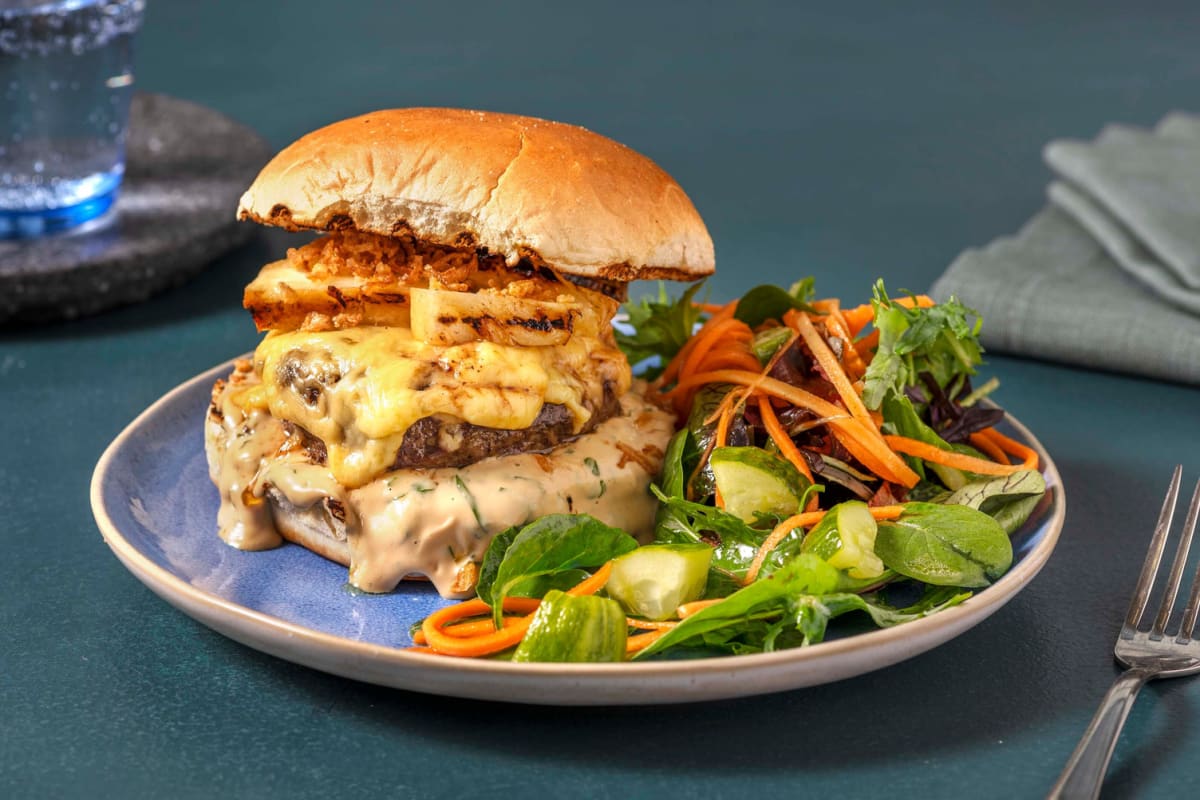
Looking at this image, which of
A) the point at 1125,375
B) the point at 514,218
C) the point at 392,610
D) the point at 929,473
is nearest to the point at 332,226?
the point at 514,218

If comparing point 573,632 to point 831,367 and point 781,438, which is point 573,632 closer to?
point 781,438

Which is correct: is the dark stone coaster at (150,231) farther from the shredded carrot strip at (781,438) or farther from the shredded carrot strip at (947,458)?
the shredded carrot strip at (947,458)

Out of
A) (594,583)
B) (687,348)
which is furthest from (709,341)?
(594,583)

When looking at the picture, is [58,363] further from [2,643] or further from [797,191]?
[797,191]

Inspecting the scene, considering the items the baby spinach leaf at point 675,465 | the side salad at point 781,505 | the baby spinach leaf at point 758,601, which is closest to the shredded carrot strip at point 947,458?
the side salad at point 781,505

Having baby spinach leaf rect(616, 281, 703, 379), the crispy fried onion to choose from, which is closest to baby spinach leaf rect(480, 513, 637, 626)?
the crispy fried onion

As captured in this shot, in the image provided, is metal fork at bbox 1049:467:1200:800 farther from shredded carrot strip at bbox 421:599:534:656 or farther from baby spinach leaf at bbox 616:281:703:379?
baby spinach leaf at bbox 616:281:703:379
